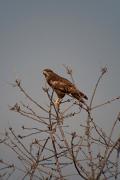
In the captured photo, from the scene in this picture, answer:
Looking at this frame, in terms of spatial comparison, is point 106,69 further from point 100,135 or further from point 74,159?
point 74,159

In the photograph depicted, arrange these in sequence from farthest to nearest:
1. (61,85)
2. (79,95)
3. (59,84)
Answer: (59,84) → (61,85) → (79,95)

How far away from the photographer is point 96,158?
17.3 ft

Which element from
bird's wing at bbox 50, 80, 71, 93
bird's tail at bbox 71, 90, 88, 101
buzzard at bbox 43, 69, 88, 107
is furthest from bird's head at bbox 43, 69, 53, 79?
bird's tail at bbox 71, 90, 88, 101

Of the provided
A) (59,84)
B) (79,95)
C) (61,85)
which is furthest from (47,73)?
(79,95)

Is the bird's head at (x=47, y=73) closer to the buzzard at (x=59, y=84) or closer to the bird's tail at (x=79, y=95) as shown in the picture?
the buzzard at (x=59, y=84)

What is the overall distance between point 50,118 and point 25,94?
43 cm

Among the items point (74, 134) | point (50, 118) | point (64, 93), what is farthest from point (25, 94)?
point (64, 93)

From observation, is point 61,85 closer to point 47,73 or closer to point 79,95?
point 47,73

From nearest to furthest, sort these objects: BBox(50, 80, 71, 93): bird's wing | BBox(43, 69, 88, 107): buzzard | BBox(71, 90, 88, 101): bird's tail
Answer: BBox(71, 90, 88, 101): bird's tail → BBox(43, 69, 88, 107): buzzard → BBox(50, 80, 71, 93): bird's wing

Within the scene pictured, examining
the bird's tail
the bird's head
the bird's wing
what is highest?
the bird's head

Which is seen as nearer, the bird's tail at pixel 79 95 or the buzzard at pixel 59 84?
the bird's tail at pixel 79 95

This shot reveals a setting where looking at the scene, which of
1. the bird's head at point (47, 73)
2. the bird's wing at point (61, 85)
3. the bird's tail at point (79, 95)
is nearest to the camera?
the bird's tail at point (79, 95)

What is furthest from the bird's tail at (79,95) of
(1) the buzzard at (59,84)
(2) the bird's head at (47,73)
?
(2) the bird's head at (47,73)

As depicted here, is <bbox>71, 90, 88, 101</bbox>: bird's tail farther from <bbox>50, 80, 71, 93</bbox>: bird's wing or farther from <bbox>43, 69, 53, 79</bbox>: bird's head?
<bbox>43, 69, 53, 79</bbox>: bird's head
